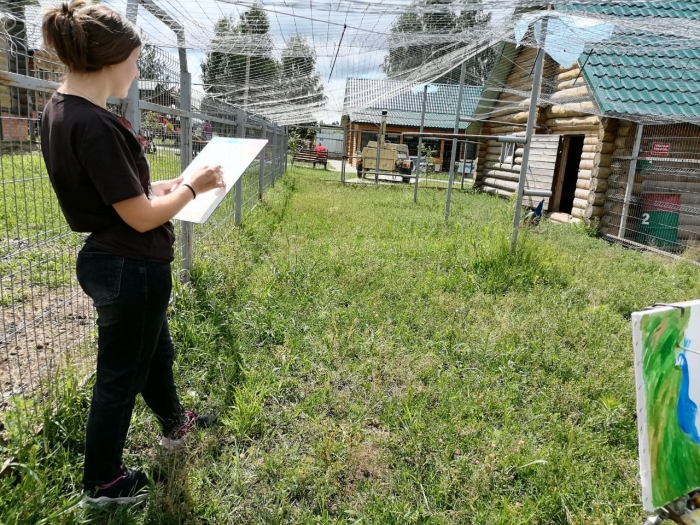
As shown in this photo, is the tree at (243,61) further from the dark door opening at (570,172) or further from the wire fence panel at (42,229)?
the dark door opening at (570,172)

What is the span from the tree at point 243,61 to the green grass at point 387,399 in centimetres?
212

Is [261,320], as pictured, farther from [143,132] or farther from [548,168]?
[548,168]

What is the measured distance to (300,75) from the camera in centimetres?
738

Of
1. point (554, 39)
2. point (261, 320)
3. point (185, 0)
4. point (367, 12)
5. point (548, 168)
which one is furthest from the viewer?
point (548, 168)

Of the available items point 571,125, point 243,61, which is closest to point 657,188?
point 571,125

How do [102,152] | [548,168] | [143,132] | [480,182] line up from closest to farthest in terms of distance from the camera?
[102,152] < [143,132] < [548,168] < [480,182]

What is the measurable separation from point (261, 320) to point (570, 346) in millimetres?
2161

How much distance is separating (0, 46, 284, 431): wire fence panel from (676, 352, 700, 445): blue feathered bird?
2215 mm

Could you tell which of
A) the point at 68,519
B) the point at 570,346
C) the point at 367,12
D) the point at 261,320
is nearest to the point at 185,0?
the point at 367,12

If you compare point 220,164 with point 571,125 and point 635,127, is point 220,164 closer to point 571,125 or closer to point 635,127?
point 635,127

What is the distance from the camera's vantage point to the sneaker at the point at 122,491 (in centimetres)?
165

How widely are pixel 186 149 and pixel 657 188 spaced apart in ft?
24.3

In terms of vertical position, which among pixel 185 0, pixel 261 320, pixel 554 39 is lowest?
pixel 261 320

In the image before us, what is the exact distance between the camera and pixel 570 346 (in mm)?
3334
